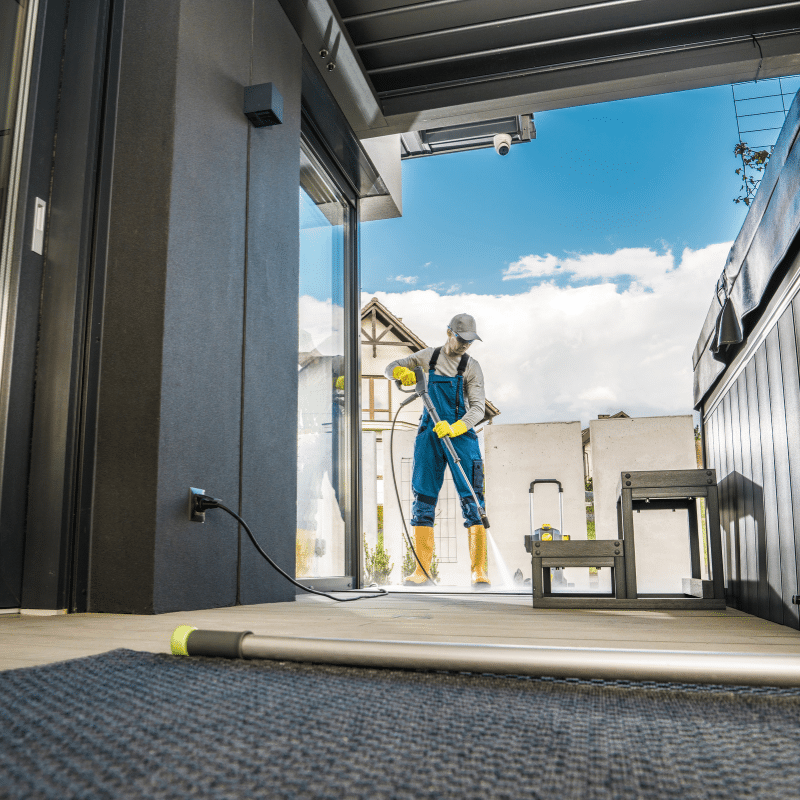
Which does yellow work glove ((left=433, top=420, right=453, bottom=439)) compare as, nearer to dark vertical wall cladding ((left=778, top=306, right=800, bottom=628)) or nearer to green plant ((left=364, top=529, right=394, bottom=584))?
dark vertical wall cladding ((left=778, top=306, right=800, bottom=628))

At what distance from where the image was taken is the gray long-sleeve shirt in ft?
14.8

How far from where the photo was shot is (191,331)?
1.97 m

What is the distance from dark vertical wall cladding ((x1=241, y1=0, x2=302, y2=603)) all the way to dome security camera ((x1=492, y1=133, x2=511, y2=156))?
6.20 feet

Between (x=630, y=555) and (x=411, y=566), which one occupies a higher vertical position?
(x=630, y=555)

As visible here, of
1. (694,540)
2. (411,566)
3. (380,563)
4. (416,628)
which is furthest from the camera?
(411,566)

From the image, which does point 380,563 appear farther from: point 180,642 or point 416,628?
point 180,642

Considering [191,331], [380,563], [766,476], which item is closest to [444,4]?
[191,331]

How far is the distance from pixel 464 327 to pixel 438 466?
35.3 inches

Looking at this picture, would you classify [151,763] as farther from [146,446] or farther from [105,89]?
[105,89]

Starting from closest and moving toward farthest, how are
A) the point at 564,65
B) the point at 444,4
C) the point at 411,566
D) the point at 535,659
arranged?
the point at 535,659 → the point at 444,4 → the point at 564,65 → the point at 411,566

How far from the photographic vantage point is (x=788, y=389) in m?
1.52

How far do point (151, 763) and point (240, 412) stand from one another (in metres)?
1.82

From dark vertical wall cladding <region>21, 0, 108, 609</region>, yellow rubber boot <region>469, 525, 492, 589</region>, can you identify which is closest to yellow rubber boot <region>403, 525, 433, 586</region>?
yellow rubber boot <region>469, 525, 492, 589</region>

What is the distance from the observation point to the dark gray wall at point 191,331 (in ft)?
5.85
